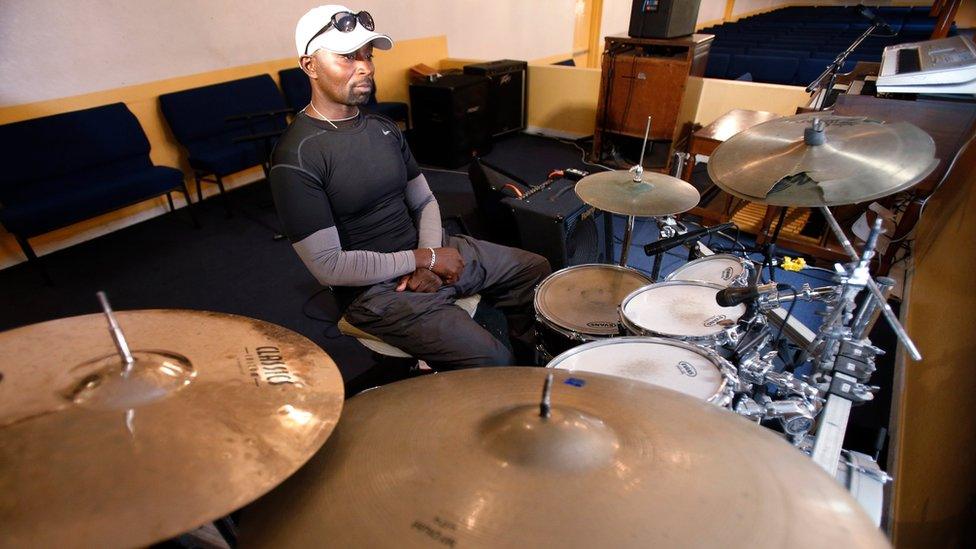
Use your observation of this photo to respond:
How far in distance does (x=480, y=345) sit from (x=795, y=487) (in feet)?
3.33

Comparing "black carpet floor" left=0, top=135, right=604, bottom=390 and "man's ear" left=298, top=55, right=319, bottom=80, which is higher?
"man's ear" left=298, top=55, right=319, bottom=80

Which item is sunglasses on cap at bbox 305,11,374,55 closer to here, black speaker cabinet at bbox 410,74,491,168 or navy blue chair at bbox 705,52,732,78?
black speaker cabinet at bbox 410,74,491,168

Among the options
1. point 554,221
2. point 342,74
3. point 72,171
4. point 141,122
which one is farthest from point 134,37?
point 554,221

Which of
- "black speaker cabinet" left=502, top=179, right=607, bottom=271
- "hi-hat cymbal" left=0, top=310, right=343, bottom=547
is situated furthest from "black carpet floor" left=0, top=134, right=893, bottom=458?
"hi-hat cymbal" left=0, top=310, right=343, bottom=547

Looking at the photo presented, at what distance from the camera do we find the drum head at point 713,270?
1636 millimetres

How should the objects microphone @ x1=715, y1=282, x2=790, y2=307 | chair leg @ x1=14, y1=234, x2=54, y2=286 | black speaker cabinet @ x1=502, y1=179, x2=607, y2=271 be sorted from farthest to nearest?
chair leg @ x1=14, y1=234, x2=54, y2=286 < black speaker cabinet @ x1=502, y1=179, x2=607, y2=271 < microphone @ x1=715, y1=282, x2=790, y2=307

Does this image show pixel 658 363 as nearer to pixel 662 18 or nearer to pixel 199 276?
pixel 199 276

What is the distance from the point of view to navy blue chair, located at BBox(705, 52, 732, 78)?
5.60 metres

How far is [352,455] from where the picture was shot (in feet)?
2.30

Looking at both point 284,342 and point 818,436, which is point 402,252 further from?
point 818,436

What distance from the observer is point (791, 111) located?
363 cm

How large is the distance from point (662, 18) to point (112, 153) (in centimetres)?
418

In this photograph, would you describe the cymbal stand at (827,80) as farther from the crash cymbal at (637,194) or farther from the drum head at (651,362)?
the drum head at (651,362)

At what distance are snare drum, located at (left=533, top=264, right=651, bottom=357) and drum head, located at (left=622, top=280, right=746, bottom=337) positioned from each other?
0.10m
